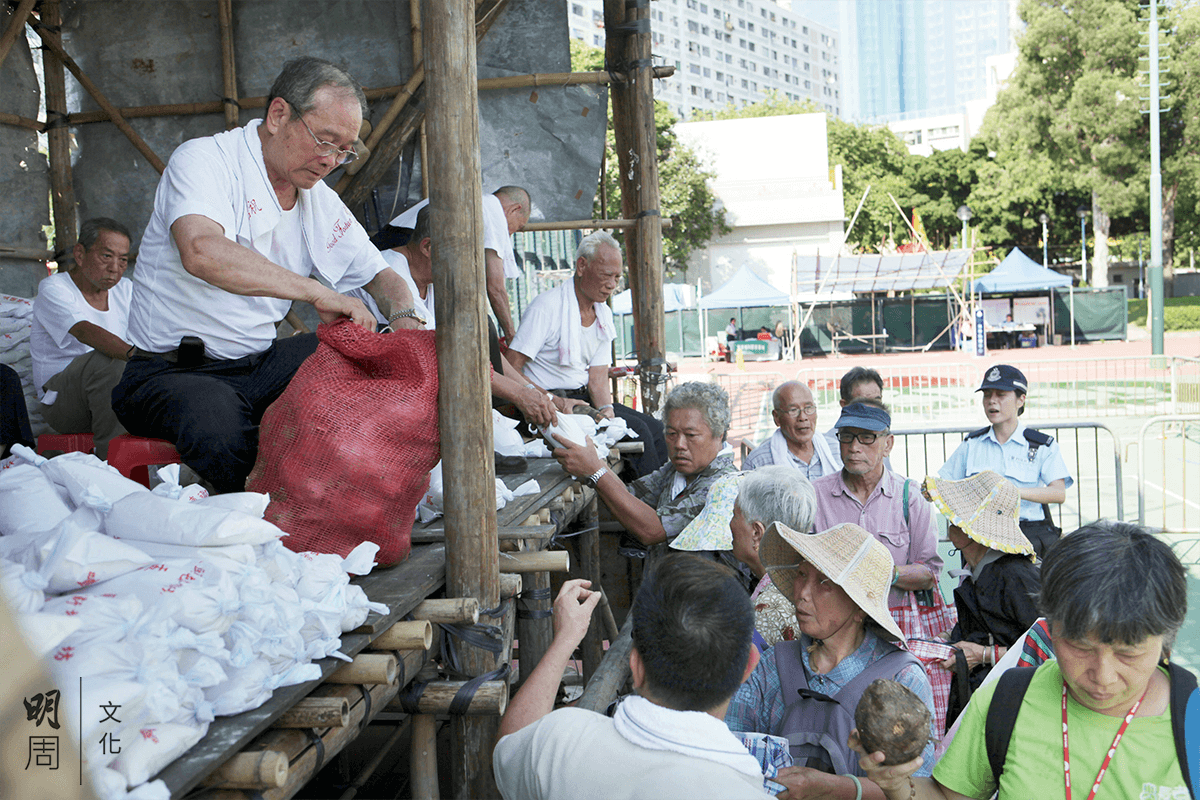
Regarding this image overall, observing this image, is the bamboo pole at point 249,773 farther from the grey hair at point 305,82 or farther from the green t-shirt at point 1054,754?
the grey hair at point 305,82

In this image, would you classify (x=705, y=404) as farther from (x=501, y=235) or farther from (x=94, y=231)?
(x=94, y=231)

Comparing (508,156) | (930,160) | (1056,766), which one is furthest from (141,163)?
(930,160)

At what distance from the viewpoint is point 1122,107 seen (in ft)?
103

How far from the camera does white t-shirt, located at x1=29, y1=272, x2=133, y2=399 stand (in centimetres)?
467

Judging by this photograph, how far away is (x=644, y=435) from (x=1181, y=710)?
12.7 ft

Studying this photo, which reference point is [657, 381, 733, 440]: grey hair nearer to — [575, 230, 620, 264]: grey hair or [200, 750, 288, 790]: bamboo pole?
[575, 230, 620, 264]: grey hair

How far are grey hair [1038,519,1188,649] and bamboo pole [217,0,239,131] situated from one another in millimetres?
5856

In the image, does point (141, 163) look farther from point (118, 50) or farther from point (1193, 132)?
point (1193, 132)

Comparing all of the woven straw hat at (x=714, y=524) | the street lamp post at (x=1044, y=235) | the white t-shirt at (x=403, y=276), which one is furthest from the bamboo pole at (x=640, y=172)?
the street lamp post at (x=1044, y=235)

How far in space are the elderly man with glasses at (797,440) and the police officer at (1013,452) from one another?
86cm

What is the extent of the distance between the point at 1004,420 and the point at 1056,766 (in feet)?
13.2

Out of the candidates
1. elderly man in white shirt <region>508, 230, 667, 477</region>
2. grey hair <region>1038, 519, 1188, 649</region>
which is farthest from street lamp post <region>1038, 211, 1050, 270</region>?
grey hair <region>1038, 519, 1188, 649</region>

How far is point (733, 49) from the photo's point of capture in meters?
103

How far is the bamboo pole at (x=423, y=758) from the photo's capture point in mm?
2635
